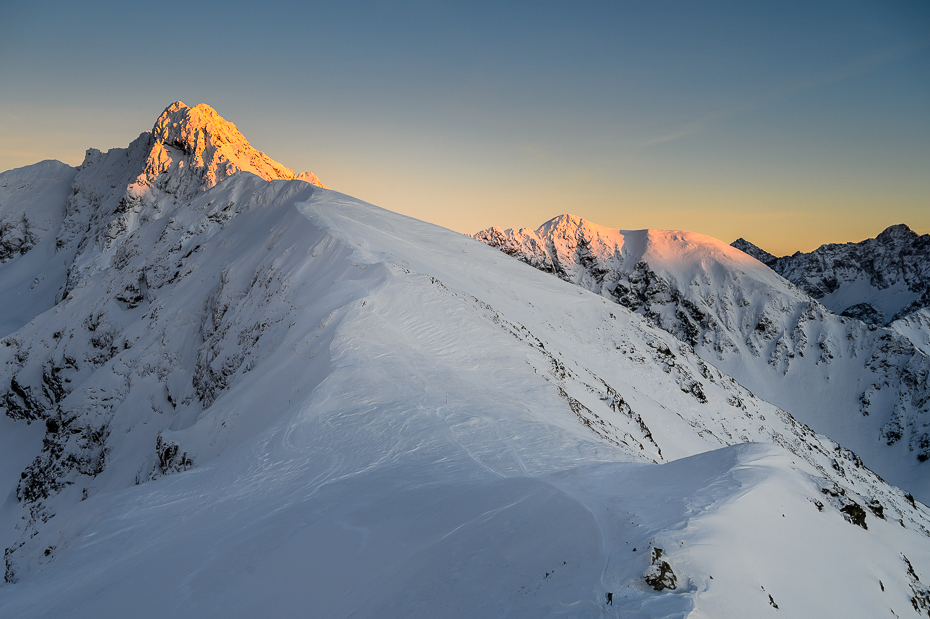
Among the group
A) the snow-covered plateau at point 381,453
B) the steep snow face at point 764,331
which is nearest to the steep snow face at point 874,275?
the steep snow face at point 764,331

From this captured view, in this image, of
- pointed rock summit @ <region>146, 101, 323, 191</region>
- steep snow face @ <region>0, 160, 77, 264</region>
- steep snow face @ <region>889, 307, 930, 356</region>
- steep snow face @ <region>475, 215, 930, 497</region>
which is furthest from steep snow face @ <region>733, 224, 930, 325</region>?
steep snow face @ <region>0, 160, 77, 264</region>

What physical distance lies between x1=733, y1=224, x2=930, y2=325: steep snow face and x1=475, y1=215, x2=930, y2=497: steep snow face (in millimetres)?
58164

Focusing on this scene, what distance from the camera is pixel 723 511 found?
776 cm

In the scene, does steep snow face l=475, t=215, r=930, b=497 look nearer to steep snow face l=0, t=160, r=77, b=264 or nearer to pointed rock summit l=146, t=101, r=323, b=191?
pointed rock summit l=146, t=101, r=323, b=191

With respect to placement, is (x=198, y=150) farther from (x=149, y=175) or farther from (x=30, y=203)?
(x=30, y=203)

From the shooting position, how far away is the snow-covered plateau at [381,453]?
752 cm

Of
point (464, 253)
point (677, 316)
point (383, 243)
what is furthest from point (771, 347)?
point (383, 243)

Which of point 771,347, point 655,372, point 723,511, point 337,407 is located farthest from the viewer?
point 771,347

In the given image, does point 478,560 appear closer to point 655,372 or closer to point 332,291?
point 332,291

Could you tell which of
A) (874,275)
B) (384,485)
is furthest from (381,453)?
(874,275)

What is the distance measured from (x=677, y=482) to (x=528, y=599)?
4620mm

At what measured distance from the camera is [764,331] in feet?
394

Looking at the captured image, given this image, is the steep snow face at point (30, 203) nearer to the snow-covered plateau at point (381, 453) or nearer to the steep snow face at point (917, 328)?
the snow-covered plateau at point (381, 453)

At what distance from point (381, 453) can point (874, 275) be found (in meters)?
A: 223
